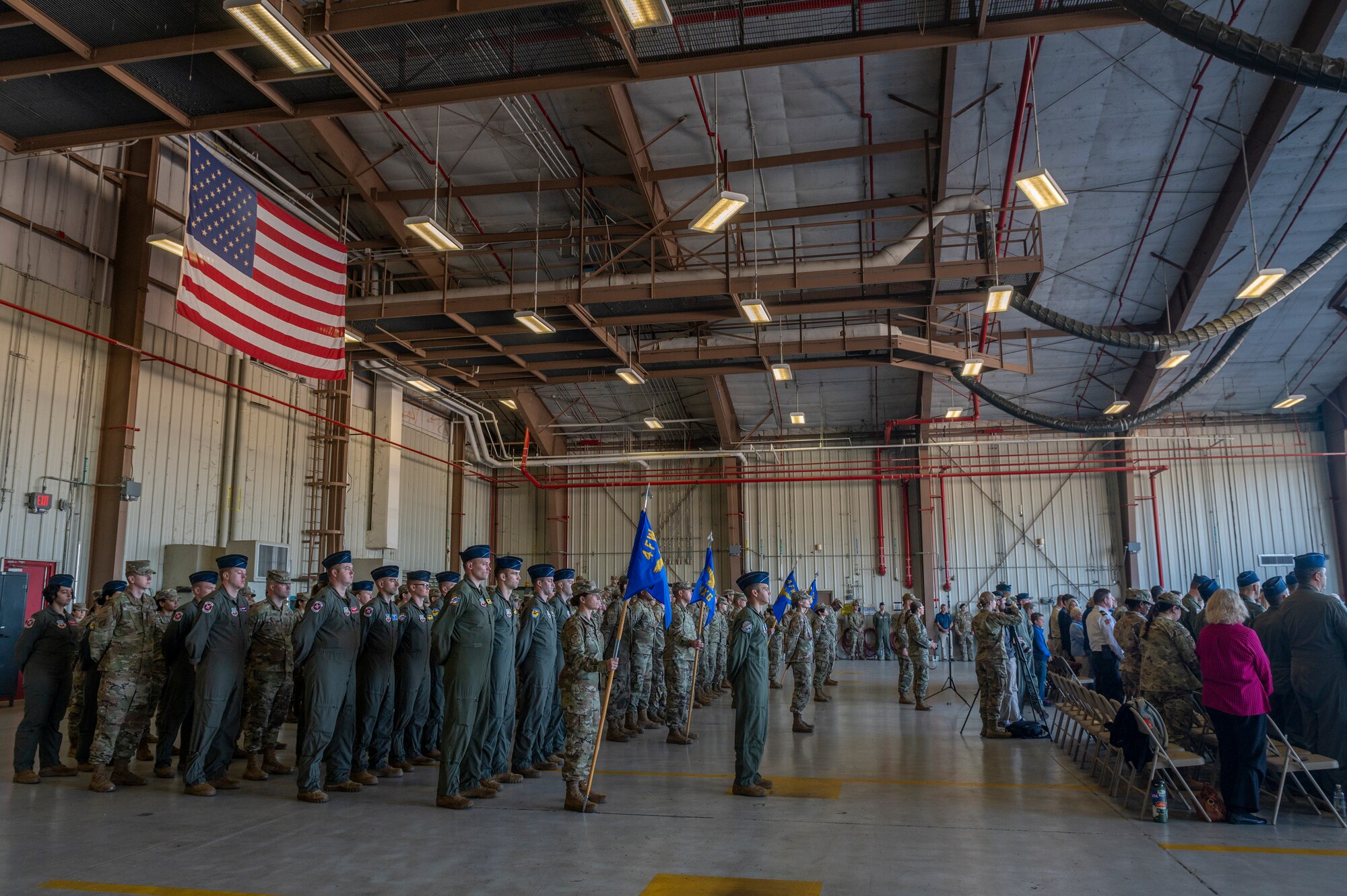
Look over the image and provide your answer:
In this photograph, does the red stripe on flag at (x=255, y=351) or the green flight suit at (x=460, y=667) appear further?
the red stripe on flag at (x=255, y=351)

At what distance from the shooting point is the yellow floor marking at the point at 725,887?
4.91 m

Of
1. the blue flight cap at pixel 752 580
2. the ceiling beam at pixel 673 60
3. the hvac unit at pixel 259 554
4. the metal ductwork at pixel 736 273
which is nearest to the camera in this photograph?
the blue flight cap at pixel 752 580

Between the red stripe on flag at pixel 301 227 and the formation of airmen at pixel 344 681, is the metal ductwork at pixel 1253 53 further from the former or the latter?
the red stripe on flag at pixel 301 227

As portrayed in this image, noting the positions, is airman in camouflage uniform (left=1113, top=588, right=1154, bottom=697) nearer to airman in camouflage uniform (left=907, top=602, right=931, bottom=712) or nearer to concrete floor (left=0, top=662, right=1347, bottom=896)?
concrete floor (left=0, top=662, right=1347, bottom=896)

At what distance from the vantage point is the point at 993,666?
10703 millimetres

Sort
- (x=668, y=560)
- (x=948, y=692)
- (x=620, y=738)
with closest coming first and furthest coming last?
(x=620, y=738)
(x=948, y=692)
(x=668, y=560)

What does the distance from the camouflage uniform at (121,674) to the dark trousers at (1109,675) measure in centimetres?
1016

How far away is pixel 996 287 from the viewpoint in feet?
43.0

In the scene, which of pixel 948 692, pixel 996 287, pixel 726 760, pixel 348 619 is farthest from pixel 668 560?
pixel 348 619

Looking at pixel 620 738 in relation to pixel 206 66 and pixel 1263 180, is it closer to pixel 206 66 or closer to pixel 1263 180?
pixel 206 66

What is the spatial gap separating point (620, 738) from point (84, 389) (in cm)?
986

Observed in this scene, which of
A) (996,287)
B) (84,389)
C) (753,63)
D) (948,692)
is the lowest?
(948,692)

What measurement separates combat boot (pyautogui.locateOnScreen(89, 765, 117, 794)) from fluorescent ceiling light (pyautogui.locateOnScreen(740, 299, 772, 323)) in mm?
9953

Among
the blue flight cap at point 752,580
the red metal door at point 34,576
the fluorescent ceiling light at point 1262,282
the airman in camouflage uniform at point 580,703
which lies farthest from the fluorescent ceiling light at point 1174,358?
the red metal door at point 34,576
